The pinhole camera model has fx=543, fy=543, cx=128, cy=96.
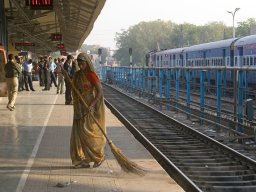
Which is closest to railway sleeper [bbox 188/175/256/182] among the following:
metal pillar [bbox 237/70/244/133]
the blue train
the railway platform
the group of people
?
the railway platform

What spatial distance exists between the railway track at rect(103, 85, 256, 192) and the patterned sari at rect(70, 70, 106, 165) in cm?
135

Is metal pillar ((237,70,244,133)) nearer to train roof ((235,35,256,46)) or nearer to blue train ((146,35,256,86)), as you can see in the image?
blue train ((146,35,256,86))

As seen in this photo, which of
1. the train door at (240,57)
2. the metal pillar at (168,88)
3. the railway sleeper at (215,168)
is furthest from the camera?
the train door at (240,57)

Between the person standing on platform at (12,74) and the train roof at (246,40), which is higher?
the train roof at (246,40)

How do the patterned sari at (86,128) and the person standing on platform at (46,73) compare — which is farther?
the person standing on platform at (46,73)

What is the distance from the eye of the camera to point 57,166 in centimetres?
797

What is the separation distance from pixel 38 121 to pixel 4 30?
691cm

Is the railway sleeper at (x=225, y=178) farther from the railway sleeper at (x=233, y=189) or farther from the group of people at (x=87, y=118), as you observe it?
the group of people at (x=87, y=118)

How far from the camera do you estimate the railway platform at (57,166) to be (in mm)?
6676

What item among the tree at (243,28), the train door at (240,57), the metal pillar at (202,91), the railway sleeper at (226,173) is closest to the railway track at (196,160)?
the railway sleeper at (226,173)

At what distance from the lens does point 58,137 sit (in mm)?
11047

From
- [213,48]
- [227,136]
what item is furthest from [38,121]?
[213,48]

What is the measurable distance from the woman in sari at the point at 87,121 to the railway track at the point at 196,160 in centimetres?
137

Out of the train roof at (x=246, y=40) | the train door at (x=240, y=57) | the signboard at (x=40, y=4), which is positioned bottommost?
the train door at (x=240, y=57)
